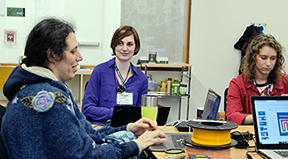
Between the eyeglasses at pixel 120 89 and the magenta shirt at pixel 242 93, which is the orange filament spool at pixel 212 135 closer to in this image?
the magenta shirt at pixel 242 93

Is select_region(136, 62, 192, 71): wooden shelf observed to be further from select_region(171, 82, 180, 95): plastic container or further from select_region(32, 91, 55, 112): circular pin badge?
select_region(32, 91, 55, 112): circular pin badge

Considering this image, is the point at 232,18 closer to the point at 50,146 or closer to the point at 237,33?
the point at 237,33

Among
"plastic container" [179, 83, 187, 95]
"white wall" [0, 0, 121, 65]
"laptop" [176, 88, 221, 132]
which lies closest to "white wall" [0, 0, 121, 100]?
"white wall" [0, 0, 121, 65]

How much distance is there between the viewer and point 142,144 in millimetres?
1520

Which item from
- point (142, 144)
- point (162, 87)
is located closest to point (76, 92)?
point (162, 87)

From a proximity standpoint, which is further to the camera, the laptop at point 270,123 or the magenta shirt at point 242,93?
the magenta shirt at point 242,93

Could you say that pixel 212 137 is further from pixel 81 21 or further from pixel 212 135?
pixel 81 21

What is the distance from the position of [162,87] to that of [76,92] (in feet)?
4.04

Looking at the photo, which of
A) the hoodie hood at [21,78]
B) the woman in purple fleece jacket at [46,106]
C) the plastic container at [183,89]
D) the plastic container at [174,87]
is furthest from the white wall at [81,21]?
the hoodie hood at [21,78]

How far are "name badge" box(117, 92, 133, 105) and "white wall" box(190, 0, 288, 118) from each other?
228cm

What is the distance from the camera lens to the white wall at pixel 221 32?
15.7 ft

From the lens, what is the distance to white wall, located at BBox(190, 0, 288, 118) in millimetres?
4793

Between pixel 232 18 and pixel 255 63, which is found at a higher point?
pixel 232 18

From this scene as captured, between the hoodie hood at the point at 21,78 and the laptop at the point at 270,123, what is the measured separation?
1022mm
